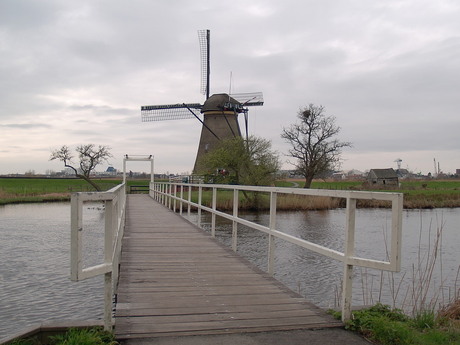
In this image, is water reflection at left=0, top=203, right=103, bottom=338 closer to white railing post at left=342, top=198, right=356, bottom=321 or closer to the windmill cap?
white railing post at left=342, top=198, right=356, bottom=321

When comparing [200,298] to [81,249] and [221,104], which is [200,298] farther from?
[221,104]

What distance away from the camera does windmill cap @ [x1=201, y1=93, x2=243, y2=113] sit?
4084cm

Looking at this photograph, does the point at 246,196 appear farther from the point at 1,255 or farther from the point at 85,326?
the point at 85,326

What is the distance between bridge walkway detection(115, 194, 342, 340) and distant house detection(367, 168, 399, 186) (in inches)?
2529

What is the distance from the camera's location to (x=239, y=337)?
3.30 m

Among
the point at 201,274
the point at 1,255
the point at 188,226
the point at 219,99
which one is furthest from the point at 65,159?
the point at 201,274

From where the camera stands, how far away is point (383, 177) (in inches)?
2702

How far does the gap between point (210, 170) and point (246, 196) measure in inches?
184

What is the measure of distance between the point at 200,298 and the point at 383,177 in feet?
225

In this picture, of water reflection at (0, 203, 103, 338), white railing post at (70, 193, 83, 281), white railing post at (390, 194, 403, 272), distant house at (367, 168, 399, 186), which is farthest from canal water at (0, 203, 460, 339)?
distant house at (367, 168, 399, 186)

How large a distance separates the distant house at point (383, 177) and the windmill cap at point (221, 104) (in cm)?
3304

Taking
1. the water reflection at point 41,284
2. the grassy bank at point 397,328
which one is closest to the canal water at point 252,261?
the water reflection at point 41,284

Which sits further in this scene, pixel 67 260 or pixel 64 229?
pixel 64 229

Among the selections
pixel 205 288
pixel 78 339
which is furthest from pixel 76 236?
pixel 205 288
